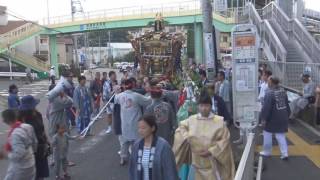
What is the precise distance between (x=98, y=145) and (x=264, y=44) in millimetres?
13241

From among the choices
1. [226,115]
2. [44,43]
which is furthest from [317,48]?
[44,43]

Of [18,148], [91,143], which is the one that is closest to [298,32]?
[91,143]

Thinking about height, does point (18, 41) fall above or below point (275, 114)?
above

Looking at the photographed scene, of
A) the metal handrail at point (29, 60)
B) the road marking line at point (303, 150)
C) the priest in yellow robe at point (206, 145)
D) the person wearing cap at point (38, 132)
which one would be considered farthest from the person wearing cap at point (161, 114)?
the metal handrail at point (29, 60)

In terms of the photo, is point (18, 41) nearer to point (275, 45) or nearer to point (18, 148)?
point (275, 45)

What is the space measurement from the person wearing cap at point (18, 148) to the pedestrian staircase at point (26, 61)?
4470cm

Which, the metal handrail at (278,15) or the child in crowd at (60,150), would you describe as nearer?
the child in crowd at (60,150)

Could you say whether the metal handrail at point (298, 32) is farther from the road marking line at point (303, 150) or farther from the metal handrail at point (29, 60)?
the metal handrail at point (29, 60)

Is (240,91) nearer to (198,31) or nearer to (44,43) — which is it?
(198,31)

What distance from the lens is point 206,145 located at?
5902 millimetres

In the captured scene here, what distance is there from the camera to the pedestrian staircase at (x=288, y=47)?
1781cm

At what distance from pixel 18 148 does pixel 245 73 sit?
200 inches

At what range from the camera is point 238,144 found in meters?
10.9

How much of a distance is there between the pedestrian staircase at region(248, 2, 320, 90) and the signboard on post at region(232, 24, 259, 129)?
623 centimetres
